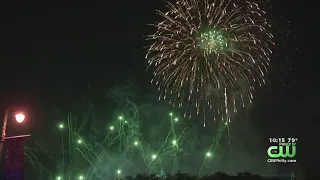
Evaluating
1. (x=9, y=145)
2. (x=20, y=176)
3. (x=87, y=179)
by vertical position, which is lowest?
(x=87, y=179)

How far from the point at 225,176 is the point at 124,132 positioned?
1226cm

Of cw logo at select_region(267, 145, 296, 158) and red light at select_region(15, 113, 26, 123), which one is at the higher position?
red light at select_region(15, 113, 26, 123)

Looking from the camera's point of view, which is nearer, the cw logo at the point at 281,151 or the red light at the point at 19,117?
the red light at the point at 19,117

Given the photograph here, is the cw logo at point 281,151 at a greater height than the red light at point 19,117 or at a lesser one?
lesser

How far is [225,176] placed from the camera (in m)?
31.6

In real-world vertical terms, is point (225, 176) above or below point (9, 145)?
below

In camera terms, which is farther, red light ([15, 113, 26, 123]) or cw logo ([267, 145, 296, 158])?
cw logo ([267, 145, 296, 158])

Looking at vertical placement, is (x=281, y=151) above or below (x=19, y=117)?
below

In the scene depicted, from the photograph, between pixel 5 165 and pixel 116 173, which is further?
pixel 116 173

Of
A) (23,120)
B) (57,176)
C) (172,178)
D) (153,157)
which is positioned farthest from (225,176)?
(23,120)

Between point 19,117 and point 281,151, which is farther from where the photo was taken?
point 281,151

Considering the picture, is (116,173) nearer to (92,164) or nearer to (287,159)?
(92,164)

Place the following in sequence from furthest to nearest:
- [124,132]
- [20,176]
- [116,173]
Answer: [116,173] < [124,132] < [20,176]

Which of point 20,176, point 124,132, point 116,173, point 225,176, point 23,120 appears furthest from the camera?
point 116,173
